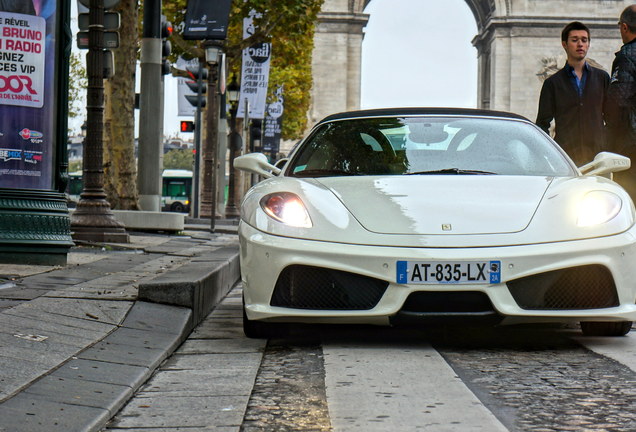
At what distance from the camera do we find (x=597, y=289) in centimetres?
587

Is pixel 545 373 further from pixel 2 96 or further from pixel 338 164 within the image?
pixel 2 96

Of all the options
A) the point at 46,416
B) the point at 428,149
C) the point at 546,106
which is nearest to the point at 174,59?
the point at 546,106

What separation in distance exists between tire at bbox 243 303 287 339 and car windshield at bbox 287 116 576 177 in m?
0.90

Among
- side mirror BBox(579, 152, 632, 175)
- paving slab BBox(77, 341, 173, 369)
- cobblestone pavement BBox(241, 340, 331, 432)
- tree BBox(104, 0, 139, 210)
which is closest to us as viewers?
cobblestone pavement BBox(241, 340, 331, 432)

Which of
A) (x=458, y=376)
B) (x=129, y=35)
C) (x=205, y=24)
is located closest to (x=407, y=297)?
(x=458, y=376)

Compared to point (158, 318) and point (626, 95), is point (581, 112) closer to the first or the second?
point (626, 95)

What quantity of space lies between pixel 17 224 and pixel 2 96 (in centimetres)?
98

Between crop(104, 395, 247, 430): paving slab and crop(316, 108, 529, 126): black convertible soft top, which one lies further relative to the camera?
crop(316, 108, 529, 126): black convertible soft top

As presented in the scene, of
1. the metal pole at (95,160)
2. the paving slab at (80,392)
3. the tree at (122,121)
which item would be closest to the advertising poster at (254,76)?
the tree at (122,121)

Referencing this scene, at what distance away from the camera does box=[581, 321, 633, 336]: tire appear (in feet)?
20.5

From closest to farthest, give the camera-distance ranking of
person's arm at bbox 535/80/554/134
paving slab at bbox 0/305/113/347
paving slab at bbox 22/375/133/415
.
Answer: paving slab at bbox 22/375/133/415 < paving slab at bbox 0/305/113/347 < person's arm at bbox 535/80/554/134

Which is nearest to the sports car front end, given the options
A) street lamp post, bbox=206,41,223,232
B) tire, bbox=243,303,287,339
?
tire, bbox=243,303,287,339

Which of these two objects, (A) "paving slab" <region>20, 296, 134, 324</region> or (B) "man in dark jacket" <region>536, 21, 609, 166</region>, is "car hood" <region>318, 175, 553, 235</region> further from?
(B) "man in dark jacket" <region>536, 21, 609, 166</region>

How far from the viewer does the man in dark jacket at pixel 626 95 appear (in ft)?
28.1
